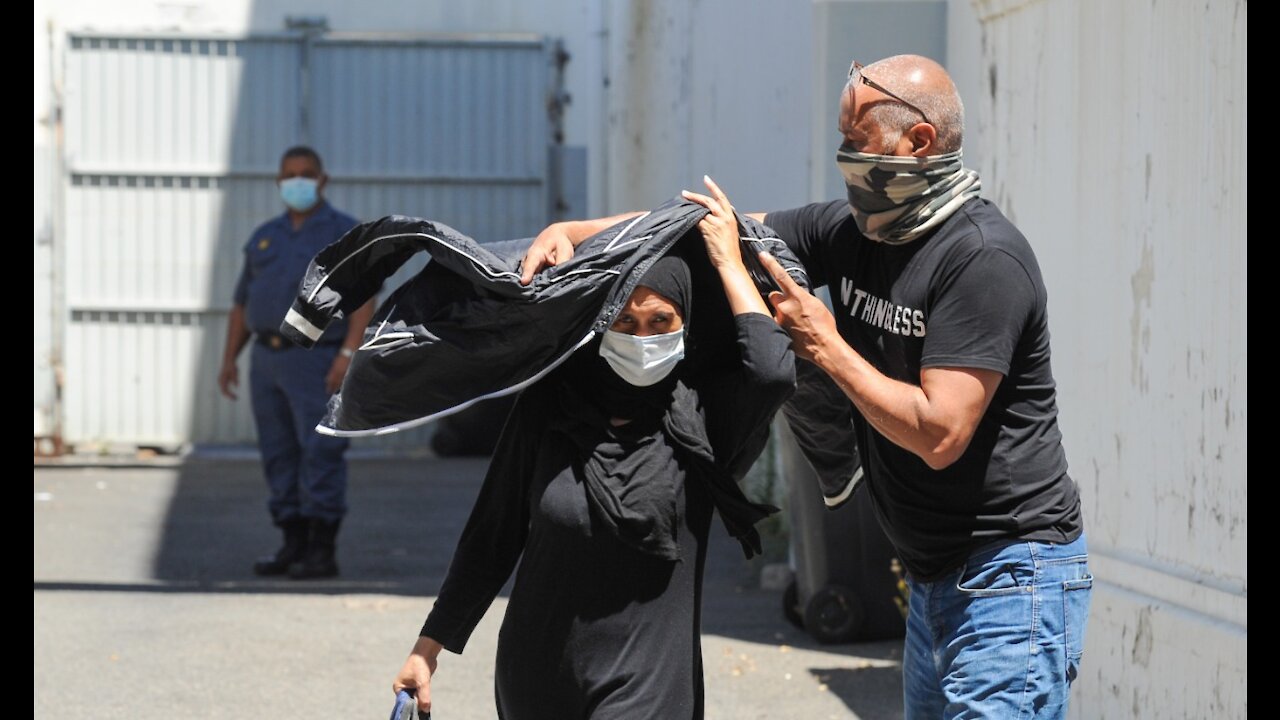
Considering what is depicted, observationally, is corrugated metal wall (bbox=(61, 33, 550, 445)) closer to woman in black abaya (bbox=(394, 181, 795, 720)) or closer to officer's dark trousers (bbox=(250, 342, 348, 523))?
officer's dark trousers (bbox=(250, 342, 348, 523))

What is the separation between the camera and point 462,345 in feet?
10.3

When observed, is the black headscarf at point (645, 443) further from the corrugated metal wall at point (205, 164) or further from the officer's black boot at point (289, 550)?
the corrugated metal wall at point (205, 164)

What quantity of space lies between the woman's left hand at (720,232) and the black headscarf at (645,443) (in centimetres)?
8

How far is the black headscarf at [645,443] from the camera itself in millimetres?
3158

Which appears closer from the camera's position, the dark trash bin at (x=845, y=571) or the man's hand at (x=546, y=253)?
the man's hand at (x=546, y=253)

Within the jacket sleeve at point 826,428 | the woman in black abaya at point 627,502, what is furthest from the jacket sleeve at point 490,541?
the jacket sleeve at point 826,428

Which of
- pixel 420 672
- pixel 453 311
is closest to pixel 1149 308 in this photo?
pixel 453 311

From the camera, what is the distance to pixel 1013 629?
316 centimetres

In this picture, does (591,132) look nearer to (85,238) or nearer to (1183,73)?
(85,238)

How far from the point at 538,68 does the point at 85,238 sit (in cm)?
381

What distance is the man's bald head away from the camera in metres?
3.16

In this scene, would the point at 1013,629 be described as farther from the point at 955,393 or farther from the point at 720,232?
the point at 720,232

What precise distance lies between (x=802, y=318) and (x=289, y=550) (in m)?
5.62
